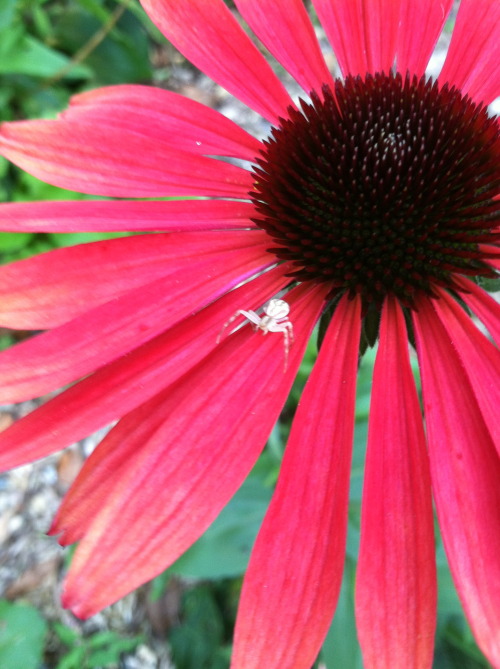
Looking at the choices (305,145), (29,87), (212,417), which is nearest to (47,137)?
(305,145)

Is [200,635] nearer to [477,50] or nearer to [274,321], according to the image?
[274,321]

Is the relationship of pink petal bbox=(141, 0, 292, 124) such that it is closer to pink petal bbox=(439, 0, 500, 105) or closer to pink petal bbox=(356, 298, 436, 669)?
pink petal bbox=(439, 0, 500, 105)

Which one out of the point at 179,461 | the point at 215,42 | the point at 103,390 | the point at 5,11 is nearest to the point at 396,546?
the point at 179,461

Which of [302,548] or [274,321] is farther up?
[274,321]

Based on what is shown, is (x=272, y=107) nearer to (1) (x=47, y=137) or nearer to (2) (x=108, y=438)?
(1) (x=47, y=137)

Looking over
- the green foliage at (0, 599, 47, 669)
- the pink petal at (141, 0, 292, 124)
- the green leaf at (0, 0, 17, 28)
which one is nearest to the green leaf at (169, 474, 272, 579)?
the green foliage at (0, 599, 47, 669)

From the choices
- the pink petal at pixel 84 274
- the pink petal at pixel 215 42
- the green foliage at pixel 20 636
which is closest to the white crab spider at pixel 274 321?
the pink petal at pixel 84 274
